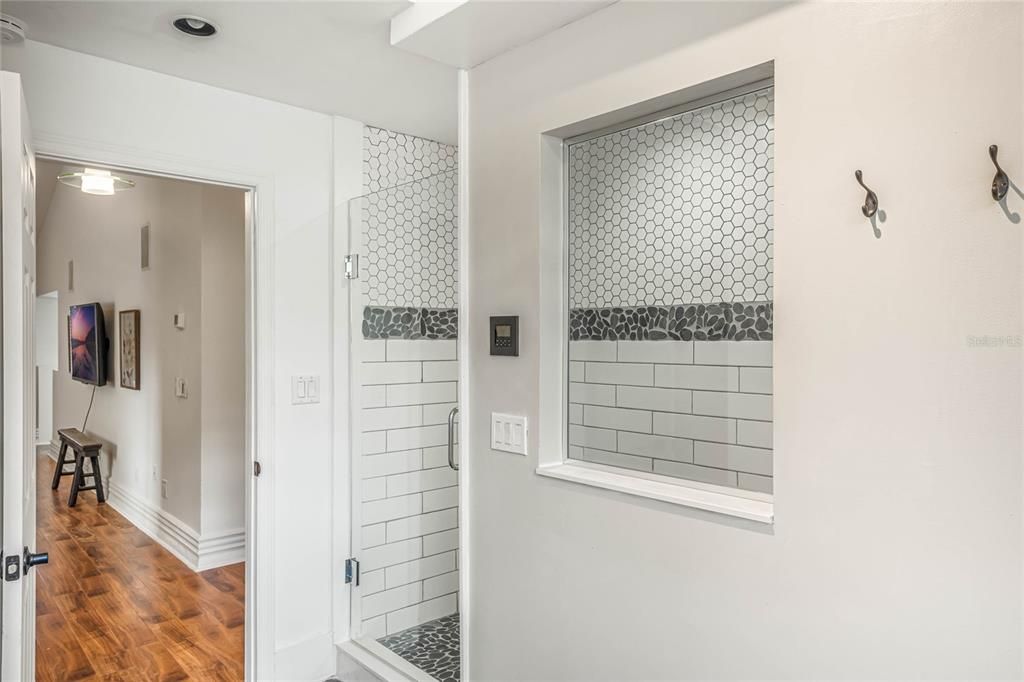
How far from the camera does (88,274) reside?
19.2 feet

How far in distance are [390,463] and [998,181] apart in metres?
2.16

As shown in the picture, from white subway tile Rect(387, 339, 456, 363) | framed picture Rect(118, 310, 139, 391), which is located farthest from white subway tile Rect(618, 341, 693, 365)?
framed picture Rect(118, 310, 139, 391)

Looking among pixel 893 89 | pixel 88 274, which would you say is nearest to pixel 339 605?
pixel 893 89

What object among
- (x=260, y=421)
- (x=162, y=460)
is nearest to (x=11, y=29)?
(x=260, y=421)

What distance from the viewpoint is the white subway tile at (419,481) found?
2.50 meters

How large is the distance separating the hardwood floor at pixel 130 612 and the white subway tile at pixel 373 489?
2.97ft

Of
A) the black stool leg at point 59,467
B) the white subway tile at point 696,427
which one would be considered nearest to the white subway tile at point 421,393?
the white subway tile at point 696,427

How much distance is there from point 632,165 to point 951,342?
35.0 inches

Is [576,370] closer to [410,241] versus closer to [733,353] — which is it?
[733,353]

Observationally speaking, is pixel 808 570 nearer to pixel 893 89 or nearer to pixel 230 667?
pixel 893 89

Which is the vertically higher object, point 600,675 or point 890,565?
point 890,565

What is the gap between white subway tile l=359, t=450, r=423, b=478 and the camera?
8.63 feet

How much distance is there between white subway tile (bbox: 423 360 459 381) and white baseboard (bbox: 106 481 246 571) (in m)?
2.14

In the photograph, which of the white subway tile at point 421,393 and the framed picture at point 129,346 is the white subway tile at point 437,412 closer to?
the white subway tile at point 421,393
